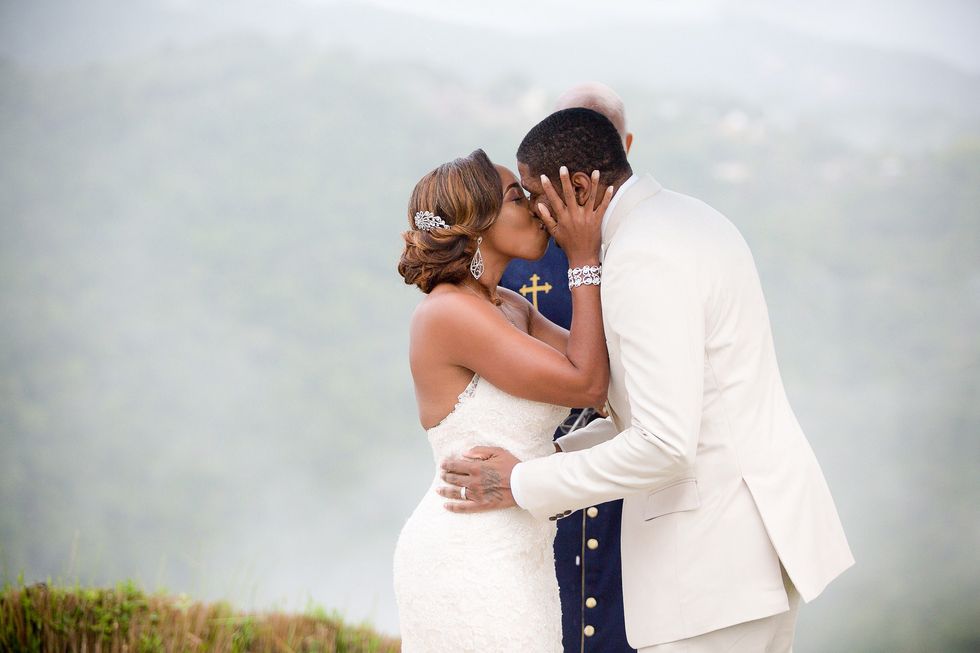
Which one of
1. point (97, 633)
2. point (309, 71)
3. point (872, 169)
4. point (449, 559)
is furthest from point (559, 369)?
point (309, 71)

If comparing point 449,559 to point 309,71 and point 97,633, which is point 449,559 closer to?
point 97,633

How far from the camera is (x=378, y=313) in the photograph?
6.14 m

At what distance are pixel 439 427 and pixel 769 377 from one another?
2.69 feet

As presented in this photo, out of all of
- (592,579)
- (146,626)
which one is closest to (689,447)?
(592,579)

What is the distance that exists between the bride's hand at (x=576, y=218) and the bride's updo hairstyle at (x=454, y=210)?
0.61 feet

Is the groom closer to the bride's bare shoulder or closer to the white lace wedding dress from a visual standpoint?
the white lace wedding dress

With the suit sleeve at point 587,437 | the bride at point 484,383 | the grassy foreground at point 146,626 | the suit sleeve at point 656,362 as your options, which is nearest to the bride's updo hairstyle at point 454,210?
the bride at point 484,383

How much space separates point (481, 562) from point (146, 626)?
2.66 m

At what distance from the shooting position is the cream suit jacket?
74.0 inches

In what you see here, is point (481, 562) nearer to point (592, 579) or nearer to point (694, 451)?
point (694, 451)

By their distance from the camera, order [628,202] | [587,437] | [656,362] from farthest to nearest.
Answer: [587,437]
[628,202]
[656,362]

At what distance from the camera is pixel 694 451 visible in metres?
1.90

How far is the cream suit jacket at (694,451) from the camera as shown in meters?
1.88

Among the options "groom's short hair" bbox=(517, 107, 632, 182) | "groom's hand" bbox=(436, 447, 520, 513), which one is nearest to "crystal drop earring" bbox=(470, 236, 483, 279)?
"groom's short hair" bbox=(517, 107, 632, 182)
